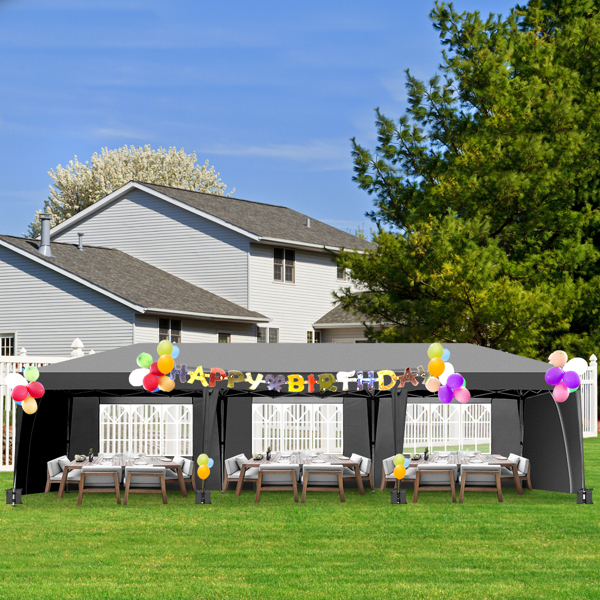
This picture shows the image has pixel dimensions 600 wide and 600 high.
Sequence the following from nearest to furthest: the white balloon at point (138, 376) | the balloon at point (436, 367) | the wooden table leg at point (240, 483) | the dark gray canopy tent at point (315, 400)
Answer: the balloon at point (436, 367) < the white balloon at point (138, 376) < the dark gray canopy tent at point (315, 400) < the wooden table leg at point (240, 483)

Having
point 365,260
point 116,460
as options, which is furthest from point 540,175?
point 116,460

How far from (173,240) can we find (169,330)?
5.98 meters

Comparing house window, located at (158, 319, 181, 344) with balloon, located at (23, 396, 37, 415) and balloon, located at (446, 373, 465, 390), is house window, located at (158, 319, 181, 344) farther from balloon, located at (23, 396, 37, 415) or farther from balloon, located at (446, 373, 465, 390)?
balloon, located at (446, 373, 465, 390)

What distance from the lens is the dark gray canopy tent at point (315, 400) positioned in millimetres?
13766

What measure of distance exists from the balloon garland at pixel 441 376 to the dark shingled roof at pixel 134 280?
16.2 meters

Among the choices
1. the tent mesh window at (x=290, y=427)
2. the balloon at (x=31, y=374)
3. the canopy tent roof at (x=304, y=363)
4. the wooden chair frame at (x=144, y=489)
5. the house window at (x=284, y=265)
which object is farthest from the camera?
the house window at (x=284, y=265)

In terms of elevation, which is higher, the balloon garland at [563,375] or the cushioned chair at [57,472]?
the balloon garland at [563,375]

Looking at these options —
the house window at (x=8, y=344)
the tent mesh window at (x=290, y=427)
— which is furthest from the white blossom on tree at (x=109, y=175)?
the tent mesh window at (x=290, y=427)

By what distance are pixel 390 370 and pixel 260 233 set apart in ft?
64.2

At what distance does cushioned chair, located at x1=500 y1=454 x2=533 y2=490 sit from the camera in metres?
15.6

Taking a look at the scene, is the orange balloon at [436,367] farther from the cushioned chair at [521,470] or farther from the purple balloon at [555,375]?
the cushioned chair at [521,470]

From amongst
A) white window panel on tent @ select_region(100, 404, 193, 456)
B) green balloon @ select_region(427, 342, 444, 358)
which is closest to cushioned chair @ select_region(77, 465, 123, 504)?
white window panel on tent @ select_region(100, 404, 193, 456)

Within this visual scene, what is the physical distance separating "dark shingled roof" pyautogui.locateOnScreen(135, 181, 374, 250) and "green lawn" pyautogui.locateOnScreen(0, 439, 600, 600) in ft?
65.2

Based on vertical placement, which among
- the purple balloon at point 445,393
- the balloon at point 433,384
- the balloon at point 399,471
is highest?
the balloon at point 433,384
